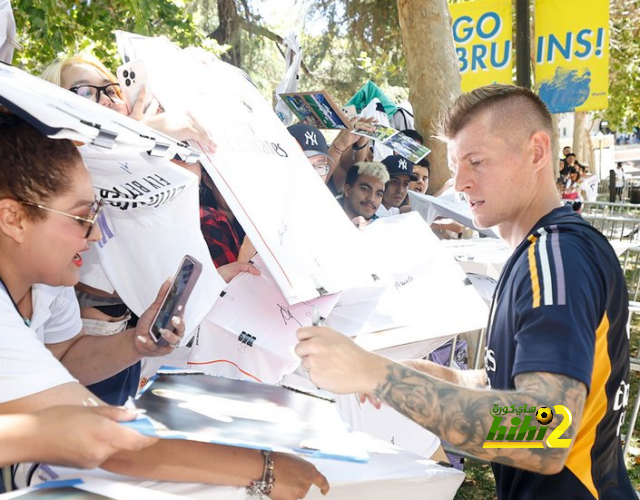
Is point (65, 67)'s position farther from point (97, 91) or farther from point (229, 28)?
point (229, 28)

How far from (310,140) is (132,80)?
168cm

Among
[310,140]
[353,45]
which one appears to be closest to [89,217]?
[310,140]

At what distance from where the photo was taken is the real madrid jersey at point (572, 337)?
1.38m

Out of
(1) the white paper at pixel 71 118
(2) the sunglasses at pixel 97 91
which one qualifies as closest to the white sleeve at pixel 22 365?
(1) the white paper at pixel 71 118

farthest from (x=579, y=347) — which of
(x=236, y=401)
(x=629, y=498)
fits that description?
(x=236, y=401)

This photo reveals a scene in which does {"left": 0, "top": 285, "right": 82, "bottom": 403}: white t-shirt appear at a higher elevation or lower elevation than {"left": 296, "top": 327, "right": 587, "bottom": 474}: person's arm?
higher

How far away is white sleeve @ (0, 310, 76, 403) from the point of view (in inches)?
50.4

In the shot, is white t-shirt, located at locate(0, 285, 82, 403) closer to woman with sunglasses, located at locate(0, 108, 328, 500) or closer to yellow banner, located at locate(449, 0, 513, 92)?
woman with sunglasses, located at locate(0, 108, 328, 500)

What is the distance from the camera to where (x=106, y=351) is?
6.91 feet

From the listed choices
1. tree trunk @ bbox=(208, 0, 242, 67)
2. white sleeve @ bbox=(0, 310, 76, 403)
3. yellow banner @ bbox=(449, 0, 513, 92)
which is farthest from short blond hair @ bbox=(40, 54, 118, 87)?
tree trunk @ bbox=(208, 0, 242, 67)

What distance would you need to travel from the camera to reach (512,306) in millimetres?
1577

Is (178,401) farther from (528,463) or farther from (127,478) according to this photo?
(528,463)

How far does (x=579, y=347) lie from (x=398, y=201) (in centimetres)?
360

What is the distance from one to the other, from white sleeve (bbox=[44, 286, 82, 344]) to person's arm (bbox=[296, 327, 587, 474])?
919 millimetres
